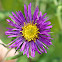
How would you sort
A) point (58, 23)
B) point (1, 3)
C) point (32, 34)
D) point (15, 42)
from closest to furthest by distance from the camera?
point (15, 42)
point (32, 34)
point (58, 23)
point (1, 3)

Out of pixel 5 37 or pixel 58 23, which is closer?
pixel 5 37

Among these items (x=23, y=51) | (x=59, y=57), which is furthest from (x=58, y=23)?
(x=23, y=51)

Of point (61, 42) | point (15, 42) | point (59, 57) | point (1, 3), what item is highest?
point (1, 3)

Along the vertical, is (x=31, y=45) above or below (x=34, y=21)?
below

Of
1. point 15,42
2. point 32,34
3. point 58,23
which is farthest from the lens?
point 58,23

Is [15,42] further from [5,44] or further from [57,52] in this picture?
[57,52]
